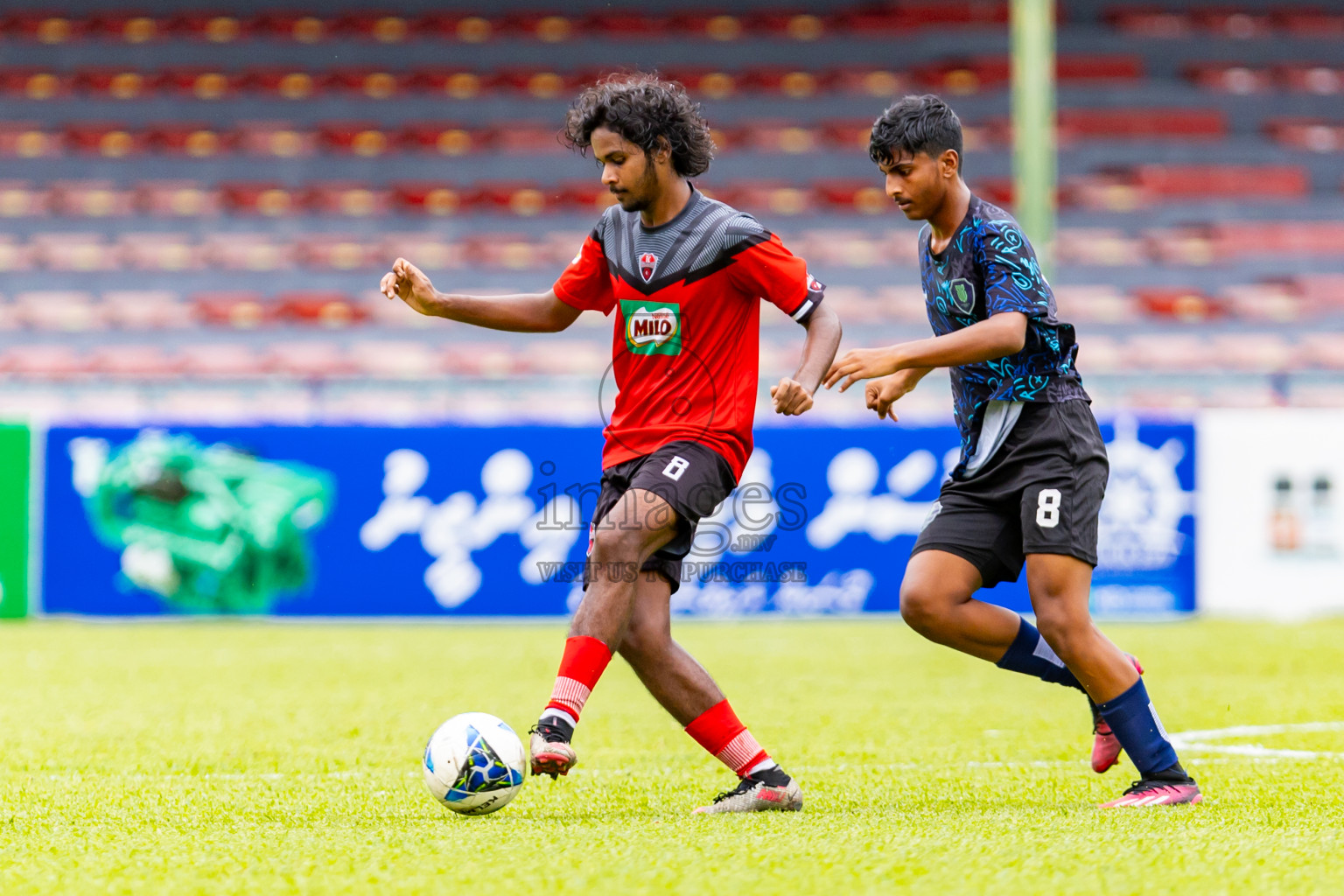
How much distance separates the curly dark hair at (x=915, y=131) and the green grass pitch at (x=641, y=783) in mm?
1516

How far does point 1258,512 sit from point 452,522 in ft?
17.5

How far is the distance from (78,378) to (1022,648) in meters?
8.52

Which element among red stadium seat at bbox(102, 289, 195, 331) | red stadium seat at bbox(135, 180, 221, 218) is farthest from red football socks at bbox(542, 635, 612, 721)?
red stadium seat at bbox(135, 180, 221, 218)

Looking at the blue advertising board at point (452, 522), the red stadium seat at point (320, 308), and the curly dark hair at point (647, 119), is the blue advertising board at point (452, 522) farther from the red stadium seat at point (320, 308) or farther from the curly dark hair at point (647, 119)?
the curly dark hair at point (647, 119)

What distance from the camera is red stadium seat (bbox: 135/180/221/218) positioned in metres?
17.0

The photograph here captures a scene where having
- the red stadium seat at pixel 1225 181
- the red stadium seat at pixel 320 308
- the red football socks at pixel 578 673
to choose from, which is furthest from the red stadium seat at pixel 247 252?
the red football socks at pixel 578 673

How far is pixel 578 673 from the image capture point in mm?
3342

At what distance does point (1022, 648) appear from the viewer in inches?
149

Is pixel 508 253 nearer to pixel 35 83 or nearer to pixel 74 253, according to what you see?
pixel 74 253

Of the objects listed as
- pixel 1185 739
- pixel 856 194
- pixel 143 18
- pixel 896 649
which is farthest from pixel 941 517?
pixel 143 18

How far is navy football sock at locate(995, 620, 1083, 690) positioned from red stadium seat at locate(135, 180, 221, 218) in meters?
14.8

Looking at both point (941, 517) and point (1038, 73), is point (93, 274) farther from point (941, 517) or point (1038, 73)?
point (941, 517)

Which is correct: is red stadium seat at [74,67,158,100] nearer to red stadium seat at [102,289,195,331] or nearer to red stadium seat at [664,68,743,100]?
red stadium seat at [102,289,195,331]

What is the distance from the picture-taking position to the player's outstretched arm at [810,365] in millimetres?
3277
